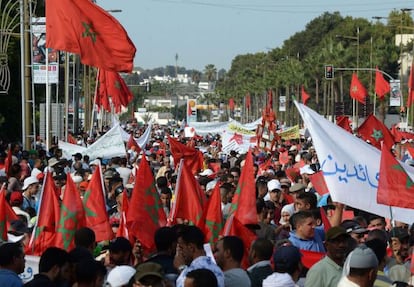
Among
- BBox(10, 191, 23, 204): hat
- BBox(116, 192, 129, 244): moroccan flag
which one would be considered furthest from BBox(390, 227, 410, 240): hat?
BBox(10, 191, 23, 204): hat

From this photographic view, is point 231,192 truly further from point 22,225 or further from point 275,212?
point 22,225

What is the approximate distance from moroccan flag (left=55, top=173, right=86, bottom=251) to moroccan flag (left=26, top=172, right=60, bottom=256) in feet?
0.21

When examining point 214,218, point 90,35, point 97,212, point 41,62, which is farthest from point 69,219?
point 41,62

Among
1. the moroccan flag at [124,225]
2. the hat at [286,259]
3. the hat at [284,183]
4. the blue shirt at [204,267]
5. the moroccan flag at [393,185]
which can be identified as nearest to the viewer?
the blue shirt at [204,267]

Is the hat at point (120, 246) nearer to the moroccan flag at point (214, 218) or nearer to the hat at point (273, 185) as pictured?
the moroccan flag at point (214, 218)

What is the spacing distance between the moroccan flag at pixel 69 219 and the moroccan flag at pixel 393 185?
2696mm

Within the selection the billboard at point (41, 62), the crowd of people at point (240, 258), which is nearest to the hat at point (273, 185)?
the crowd of people at point (240, 258)

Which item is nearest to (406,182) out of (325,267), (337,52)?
(325,267)

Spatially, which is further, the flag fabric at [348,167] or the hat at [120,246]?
the flag fabric at [348,167]

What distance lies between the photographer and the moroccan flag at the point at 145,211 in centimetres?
1076

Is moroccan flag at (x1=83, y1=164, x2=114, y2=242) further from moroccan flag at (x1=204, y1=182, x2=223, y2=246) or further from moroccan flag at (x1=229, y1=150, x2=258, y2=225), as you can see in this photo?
moroccan flag at (x1=229, y1=150, x2=258, y2=225)

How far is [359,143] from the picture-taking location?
11.2m

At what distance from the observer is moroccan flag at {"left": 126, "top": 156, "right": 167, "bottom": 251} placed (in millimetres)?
10758

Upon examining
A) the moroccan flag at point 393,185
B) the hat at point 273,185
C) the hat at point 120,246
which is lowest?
the hat at point 273,185
